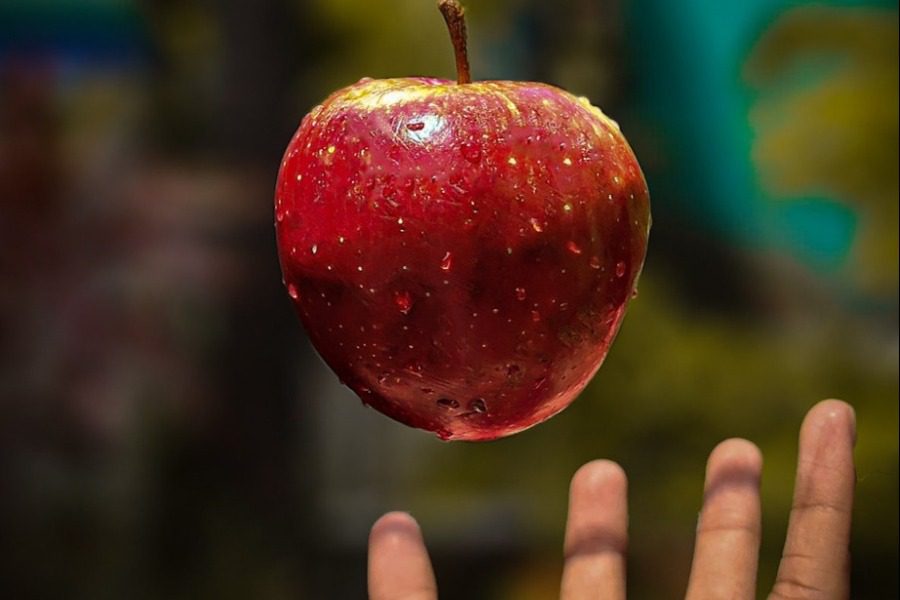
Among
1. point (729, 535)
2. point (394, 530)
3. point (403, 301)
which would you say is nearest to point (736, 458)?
point (729, 535)

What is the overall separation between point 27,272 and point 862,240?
102 centimetres

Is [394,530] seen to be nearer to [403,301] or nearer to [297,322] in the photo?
[403,301]

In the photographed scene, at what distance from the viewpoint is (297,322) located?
1373 mm

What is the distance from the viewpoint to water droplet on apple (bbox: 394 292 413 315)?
0.55 m

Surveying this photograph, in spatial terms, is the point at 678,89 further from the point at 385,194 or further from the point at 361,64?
the point at 385,194

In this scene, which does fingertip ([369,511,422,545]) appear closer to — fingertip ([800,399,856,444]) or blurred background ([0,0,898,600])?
fingertip ([800,399,856,444])

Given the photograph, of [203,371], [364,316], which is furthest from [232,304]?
[364,316]

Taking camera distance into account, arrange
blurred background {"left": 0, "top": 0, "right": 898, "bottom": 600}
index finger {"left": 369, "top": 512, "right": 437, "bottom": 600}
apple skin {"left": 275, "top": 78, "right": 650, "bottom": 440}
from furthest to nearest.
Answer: blurred background {"left": 0, "top": 0, "right": 898, "bottom": 600}
index finger {"left": 369, "top": 512, "right": 437, "bottom": 600}
apple skin {"left": 275, "top": 78, "right": 650, "bottom": 440}

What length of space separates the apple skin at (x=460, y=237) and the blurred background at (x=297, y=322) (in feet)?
2.40

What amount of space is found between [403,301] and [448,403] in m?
0.07

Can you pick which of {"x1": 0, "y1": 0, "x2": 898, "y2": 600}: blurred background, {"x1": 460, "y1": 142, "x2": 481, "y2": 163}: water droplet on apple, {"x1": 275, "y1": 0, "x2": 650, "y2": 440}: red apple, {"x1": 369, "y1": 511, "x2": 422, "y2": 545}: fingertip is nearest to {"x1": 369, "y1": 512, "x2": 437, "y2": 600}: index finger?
{"x1": 369, "y1": 511, "x2": 422, "y2": 545}: fingertip

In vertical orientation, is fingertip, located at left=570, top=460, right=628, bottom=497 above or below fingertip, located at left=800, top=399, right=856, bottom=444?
below

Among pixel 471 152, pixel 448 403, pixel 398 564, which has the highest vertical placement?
pixel 471 152

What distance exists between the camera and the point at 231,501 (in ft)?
4.64
